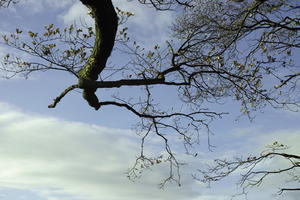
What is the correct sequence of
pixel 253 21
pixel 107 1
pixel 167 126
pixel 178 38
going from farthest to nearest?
pixel 167 126 → pixel 178 38 → pixel 253 21 → pixel 107 1

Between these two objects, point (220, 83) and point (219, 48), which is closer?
point (219, 48)

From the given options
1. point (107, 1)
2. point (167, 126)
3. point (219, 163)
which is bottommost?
point (219, 163)

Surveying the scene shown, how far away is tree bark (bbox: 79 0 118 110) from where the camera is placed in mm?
5727

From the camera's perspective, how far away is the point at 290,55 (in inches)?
311

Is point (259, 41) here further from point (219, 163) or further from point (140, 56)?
point (219, 163)

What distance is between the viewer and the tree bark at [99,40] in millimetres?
5727

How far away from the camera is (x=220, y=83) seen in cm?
848

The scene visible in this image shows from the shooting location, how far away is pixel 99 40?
6.27m


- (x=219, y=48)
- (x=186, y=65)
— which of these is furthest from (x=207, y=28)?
(x=186, y=65)

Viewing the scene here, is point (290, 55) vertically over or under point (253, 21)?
under

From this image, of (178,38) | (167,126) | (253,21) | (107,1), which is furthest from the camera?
(167,126)

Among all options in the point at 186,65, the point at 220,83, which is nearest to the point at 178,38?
the point at 186,65

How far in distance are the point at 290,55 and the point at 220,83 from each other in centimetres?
194

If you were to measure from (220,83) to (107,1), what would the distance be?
4207mm
